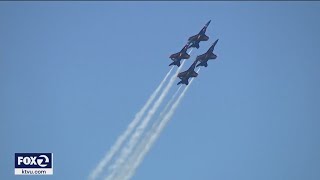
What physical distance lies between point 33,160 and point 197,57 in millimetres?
32636

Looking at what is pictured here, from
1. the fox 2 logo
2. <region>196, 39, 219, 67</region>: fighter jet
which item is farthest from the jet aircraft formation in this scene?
the fox 2 logo

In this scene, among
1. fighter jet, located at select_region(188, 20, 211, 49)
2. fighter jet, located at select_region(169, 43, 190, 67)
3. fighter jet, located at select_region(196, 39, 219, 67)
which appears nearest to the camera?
fighter jet, located at select_region(169, 43, 190, 67)

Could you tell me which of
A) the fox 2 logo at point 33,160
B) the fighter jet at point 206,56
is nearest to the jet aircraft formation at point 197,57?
the fighter jet at point 206,56

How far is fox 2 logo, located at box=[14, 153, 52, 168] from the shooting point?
157000mm

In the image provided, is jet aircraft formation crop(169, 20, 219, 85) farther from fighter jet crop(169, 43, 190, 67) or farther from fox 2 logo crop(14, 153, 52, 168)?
fox 2 logo crop(14, 153, 52, 168)

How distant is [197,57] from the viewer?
532ft

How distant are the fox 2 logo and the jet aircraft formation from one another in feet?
84.3

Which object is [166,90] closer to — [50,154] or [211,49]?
[211,49]

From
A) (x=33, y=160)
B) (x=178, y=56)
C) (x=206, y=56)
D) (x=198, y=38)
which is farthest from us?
(x=206, y=56)

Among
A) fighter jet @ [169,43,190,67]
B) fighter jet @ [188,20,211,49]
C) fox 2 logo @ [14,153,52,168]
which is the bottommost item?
fox 2 logo @ [14,153,52,168]

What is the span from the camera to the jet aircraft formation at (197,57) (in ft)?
524

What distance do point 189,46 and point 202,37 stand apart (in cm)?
282

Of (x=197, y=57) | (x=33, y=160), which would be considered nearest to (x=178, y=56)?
(x=197, y=57)

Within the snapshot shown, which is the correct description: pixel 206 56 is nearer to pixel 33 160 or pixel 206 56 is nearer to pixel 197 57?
pixel 197 57
